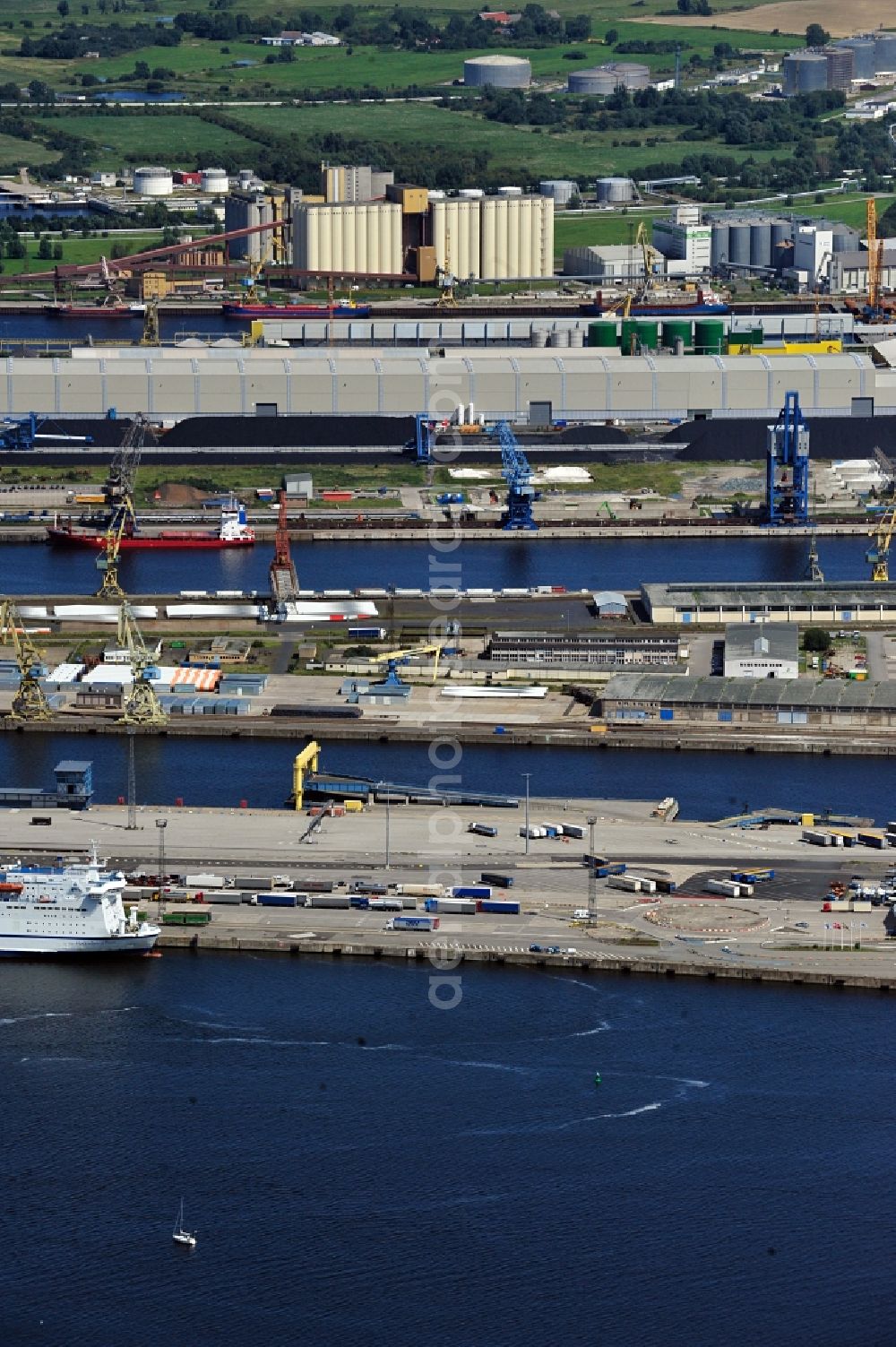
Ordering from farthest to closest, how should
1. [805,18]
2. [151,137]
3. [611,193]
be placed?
[805,18] < [151,137] < [611,193]

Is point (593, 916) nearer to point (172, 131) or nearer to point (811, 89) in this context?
point (172, 131)

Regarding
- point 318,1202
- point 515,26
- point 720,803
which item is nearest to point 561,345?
point 720,803

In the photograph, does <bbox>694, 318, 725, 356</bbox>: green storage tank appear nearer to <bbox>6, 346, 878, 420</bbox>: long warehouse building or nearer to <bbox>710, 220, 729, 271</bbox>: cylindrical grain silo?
<bbox>6, 346, 878, 420</bbox>: long warehouse building

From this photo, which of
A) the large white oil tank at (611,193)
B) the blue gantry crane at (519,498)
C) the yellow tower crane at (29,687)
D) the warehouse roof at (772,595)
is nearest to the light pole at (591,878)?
the yellow tower crane at (29,687)

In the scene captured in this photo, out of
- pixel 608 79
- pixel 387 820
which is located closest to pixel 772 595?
pixel 387 820

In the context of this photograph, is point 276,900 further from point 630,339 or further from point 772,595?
point 630,339

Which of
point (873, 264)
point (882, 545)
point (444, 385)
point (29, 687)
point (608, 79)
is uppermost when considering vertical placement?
point (608, 79)

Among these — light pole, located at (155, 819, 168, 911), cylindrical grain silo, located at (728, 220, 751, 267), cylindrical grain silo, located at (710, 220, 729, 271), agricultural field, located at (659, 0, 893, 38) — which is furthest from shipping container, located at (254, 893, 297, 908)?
agricultural field, located at (659, 0, 893, 38)
